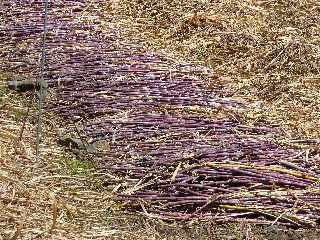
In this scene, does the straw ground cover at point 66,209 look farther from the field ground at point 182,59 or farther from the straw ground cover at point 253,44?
the straw ground cover at point 253,44

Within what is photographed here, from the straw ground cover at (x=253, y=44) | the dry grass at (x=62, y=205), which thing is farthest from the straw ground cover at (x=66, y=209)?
the straw ground cover at (x=253, y=44)

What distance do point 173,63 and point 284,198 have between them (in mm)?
1714

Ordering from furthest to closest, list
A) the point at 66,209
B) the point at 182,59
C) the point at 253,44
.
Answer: the point at 253,44
the point at 182,59
the point at 66,209

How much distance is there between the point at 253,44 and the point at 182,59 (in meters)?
0.62

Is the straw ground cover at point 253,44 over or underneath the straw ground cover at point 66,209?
over

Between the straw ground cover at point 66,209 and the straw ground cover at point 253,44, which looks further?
the straw ground cover at point 253,44

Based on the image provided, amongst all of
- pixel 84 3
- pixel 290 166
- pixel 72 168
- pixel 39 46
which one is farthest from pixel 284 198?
pixel 84 3

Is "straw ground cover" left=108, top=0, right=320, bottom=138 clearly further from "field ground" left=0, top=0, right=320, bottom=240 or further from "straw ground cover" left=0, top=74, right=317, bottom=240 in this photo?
"straw ground cover" left=0, top=74, right=317, bottom=240

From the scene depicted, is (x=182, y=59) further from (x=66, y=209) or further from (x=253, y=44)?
(x=66, y=209)

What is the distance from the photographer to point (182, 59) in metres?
4.98

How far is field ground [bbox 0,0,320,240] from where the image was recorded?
10.6ft

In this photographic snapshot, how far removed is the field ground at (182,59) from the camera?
322 cm

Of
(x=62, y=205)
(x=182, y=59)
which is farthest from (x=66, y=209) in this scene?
(x=182, y=59)

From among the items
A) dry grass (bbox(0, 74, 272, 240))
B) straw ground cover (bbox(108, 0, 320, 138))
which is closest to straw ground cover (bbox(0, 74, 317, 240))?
dry grass (bbox(0, 74, 272, 240))
